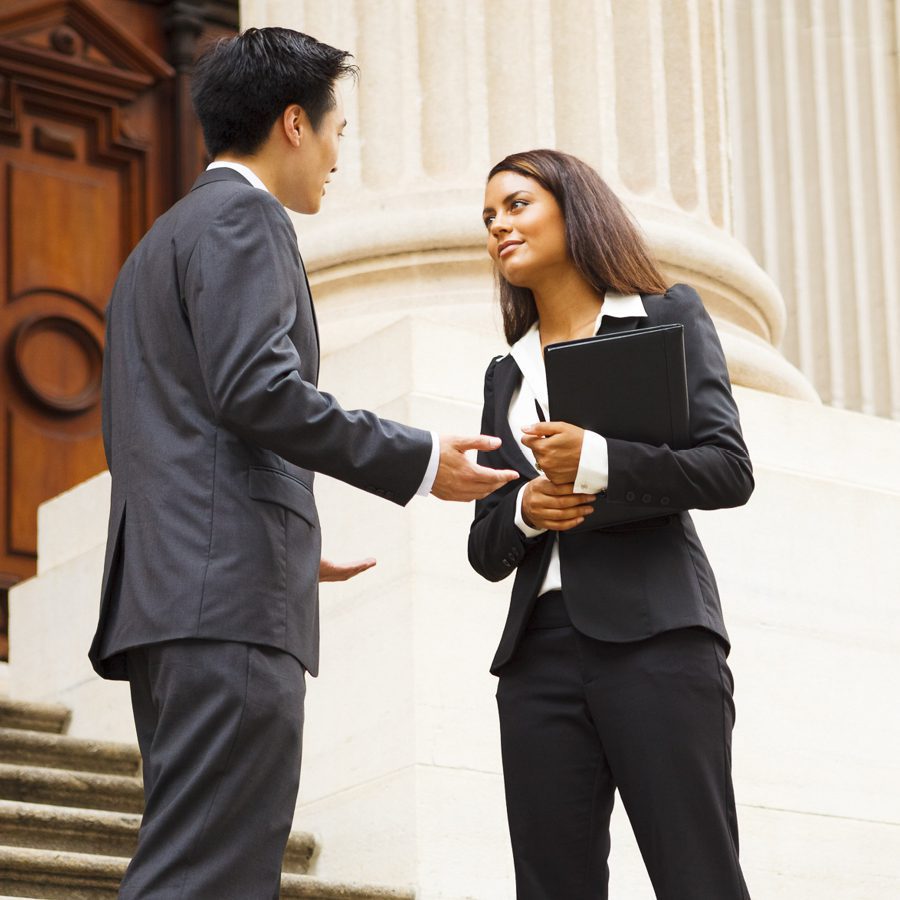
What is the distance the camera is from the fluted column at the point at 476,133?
5.56 meters

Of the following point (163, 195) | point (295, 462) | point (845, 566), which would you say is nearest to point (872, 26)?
point (163, 195)

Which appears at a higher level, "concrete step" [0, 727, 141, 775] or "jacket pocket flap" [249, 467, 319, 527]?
"jacket pocket flap" [249, 467, 319, 527]

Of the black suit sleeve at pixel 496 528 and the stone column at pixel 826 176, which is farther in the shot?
the stone column at pixel 826 176

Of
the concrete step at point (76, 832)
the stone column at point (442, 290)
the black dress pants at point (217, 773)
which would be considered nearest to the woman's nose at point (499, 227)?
the black dress pants at point (217, 773)

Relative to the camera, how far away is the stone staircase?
393cm

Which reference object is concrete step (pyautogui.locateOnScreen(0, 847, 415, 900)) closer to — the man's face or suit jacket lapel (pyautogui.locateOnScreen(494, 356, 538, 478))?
suit jacket lapel (pyautogui.locateOnScreen(494, 356, 538, 478))

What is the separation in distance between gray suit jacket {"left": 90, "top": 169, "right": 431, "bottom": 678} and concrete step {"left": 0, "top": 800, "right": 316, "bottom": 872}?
171 cm

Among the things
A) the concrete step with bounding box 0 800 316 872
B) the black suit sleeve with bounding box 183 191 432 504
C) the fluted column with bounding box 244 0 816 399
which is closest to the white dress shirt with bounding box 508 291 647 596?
the black suit sleeve with bounding box 183 191 432 504

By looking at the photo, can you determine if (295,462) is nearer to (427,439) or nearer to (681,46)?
(427,439)

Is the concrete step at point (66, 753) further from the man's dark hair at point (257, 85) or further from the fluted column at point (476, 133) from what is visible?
the man's dark hair at point (257, 85)

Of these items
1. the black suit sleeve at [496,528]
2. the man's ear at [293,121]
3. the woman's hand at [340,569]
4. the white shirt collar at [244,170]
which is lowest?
the woman's hand at [340,569]

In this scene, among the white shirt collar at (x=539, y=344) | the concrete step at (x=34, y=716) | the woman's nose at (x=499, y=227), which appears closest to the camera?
the white shirt collar at (x=539, y=344)

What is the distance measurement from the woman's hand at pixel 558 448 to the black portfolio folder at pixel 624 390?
→ 43 millimetres

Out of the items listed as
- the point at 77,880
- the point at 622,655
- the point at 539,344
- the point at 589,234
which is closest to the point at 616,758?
the point at 622,655
